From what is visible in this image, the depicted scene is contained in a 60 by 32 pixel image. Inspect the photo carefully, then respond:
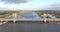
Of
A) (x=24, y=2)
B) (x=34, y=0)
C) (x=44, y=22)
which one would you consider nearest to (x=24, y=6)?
(x=24, y=2)

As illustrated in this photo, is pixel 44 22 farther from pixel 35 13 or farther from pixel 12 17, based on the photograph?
pixel 12 17

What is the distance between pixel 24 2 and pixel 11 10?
0.29m

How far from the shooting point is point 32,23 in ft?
7.79

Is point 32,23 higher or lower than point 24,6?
lower

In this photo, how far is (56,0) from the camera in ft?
7.63

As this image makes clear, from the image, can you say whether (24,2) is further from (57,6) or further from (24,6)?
(57,6)

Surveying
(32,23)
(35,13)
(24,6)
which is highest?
(24,6)

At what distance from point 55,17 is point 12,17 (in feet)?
2.69

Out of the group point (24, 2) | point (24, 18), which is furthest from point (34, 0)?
point (24, 18)

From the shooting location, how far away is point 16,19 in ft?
7.89

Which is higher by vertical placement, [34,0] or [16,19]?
[34,0]

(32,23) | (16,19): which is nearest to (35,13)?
(32,23)

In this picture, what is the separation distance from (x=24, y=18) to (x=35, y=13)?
0.23 metres

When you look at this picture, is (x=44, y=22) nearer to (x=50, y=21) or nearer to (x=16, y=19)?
Result: (x=50, y=21)
